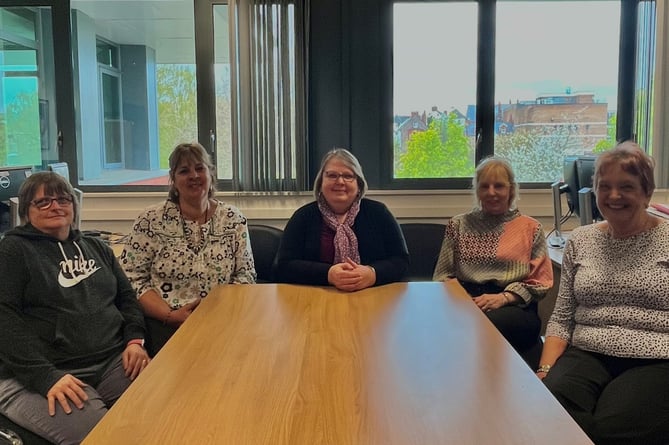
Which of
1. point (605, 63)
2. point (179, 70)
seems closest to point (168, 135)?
point (179, 70)

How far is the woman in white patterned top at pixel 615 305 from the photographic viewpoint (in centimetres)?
182

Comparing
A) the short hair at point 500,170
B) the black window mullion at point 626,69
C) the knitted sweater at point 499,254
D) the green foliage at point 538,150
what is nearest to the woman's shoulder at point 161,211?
the knitted sweater at point 499,254

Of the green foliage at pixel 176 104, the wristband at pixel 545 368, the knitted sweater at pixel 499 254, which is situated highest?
the green foliage at pixel 176 104

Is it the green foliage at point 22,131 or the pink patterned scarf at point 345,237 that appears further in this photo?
the green foliage at point 22,131

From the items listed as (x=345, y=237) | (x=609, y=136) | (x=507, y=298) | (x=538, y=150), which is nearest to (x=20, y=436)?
(x=345, y=237)

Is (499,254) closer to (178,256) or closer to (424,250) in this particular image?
(424,250)

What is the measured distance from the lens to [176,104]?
13.5 ft

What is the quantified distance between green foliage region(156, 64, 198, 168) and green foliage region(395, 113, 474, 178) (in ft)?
4.58

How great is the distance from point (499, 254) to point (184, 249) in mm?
1266

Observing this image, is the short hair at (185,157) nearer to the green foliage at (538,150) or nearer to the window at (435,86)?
the window at (435,86)

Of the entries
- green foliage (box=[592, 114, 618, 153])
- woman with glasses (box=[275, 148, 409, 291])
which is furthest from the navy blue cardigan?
green foliage (box=[592, 114, 618, 153])

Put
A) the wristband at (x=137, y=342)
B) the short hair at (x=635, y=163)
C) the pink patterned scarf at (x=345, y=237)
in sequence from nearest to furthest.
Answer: the short hair at (x=635, y=163), the wristband at (x=137, y=342), the pink patterned scarf at (x=345, y=237)

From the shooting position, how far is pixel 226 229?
8.18 feet

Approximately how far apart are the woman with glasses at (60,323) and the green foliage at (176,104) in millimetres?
1979
